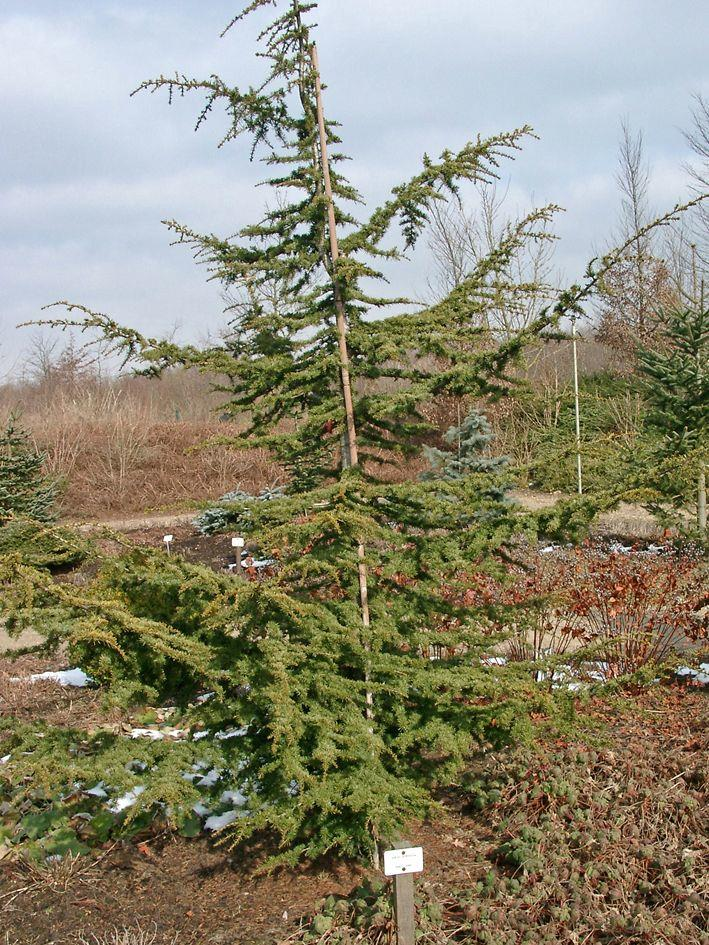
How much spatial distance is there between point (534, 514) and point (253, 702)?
4.17 ft

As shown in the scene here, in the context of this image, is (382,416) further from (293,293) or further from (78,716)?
(78,716)

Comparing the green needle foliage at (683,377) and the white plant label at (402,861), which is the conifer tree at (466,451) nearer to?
the green needle foliage at (683,377)

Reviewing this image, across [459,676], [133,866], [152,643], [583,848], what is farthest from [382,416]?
[133,866]

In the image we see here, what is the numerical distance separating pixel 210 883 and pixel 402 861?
1.17 m

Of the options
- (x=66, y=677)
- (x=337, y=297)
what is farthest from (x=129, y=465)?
(x=337, y=297)

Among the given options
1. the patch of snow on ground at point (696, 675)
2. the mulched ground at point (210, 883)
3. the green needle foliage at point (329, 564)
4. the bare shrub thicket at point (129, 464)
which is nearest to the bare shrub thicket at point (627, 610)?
the patch of snow on ground at point (696, 675)

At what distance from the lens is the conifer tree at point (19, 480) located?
37.7ft

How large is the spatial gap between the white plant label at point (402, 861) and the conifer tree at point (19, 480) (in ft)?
32.6

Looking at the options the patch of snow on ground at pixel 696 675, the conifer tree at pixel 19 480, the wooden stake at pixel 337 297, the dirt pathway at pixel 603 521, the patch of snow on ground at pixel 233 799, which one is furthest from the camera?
the conifer tree at pixel 19 480

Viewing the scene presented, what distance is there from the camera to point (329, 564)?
274 cm

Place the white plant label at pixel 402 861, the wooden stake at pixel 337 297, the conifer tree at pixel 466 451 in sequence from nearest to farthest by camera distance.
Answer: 1. the white plant label at pixel 402 861
2. the wooden stake at pixel 337 297
3. the conifer tree at pixel 466 451

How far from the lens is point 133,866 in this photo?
354 centimetres

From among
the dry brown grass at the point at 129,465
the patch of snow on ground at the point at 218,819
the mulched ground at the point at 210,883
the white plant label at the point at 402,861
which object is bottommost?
the mulched ground at the point at 210,883

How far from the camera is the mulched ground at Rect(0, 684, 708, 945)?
3.06m
